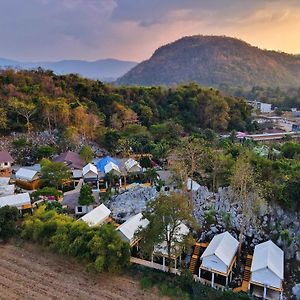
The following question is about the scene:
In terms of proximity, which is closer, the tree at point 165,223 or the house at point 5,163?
the tree at point 165,223

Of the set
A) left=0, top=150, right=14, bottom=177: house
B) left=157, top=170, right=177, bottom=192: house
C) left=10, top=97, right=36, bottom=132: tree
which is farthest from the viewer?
left=10, top=97, right=36, bottom=132: tree

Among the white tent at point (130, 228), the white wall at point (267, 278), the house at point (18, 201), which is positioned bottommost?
the white wall at point (267, 278)

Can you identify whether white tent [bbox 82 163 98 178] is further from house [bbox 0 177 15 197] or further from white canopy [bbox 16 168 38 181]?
house [bbox 0 177 15 197]

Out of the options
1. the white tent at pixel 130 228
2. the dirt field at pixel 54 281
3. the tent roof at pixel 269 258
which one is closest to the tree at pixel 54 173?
the dirt field at pixel 54 281

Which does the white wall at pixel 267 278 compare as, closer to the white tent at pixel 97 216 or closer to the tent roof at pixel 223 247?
the tent roof at pixel 223 247

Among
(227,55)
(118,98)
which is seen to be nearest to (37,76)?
(118,98)

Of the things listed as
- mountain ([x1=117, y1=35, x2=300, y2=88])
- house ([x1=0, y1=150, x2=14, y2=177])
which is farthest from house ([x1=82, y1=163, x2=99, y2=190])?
mountain ([x1=117, y1=35, x2=300, y2=88])
